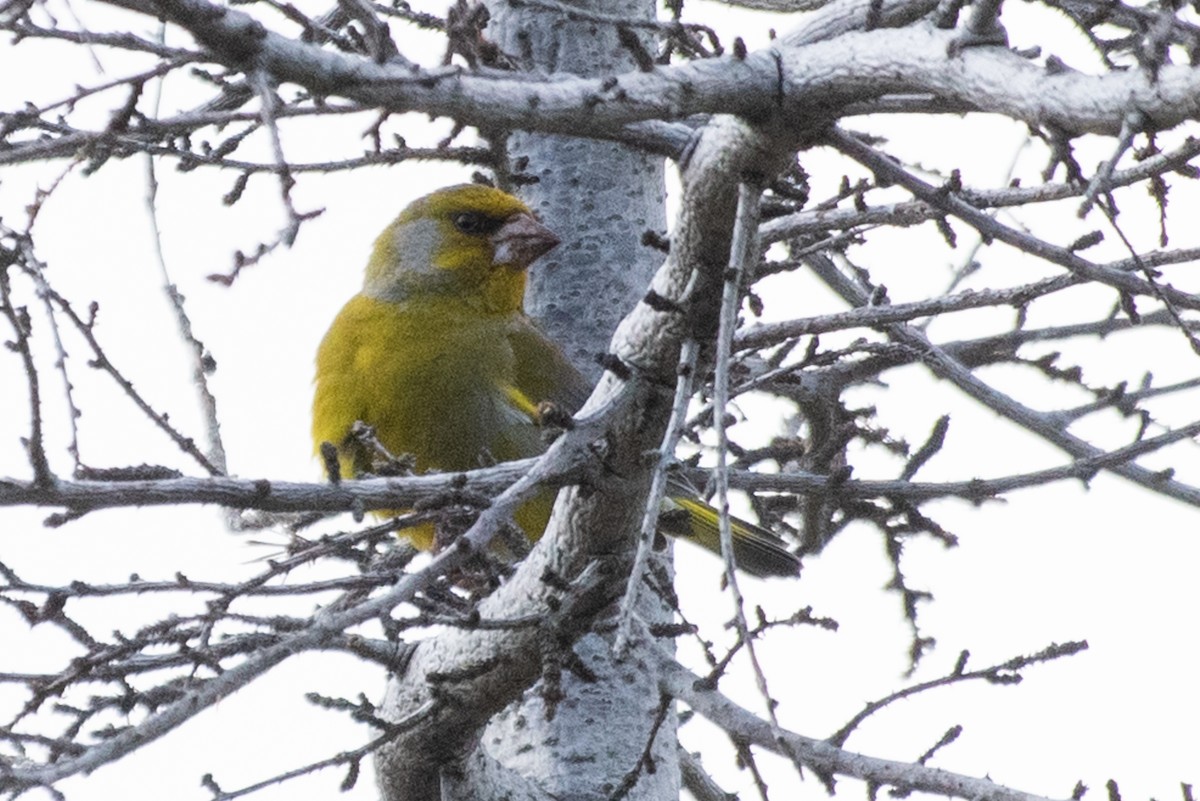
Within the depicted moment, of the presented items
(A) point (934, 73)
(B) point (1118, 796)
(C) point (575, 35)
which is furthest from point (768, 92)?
(C) point (575, 35)

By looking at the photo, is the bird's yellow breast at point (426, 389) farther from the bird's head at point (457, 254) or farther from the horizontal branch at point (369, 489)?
the horizontal branch at point (369, 489)

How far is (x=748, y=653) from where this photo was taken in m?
2.64

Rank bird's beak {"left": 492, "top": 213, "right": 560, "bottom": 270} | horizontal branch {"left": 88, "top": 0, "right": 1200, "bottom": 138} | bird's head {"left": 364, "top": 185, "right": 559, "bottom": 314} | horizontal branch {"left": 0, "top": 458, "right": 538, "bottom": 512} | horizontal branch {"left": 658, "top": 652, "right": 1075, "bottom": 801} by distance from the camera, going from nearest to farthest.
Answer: horizontal branch {"left": 88, "top": 0, "right": 1200, "bottom": 138}
horizontal branch {"left": 0, "top": 458, "right": 538, "bottom": 512}
horizontal branch {"left": 658, "top": 652, "right": 1075, "bottom": 801}
bird's beak {"left": 492, "top": 213, "right": 560, "bottom": 270}
bird's head {"left": 364, "top": 185, "right": 559, "bottom": 314}

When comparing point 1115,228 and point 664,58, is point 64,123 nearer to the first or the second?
point 664,58

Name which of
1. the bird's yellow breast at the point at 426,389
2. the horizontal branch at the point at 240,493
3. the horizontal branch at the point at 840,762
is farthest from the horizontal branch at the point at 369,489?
the bird's yellow breast at the point at 426,389

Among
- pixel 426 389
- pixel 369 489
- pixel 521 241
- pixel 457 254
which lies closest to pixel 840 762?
pixel 369 489

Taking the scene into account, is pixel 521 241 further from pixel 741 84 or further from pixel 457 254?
pixel 741 84

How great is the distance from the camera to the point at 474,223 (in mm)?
6418

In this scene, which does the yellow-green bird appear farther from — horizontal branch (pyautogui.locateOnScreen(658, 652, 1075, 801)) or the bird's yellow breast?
horizontal branch (pyautogui.locateOnScreen(658, 652, 1075, 801))

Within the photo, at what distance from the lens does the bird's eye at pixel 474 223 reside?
20.7 ft

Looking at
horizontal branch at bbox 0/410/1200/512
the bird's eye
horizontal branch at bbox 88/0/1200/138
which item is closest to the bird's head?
the bird's eye

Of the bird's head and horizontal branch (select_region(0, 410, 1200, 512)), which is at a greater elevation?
the bird's head

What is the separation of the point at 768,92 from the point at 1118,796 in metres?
1.57

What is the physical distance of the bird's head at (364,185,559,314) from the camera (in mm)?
6230
